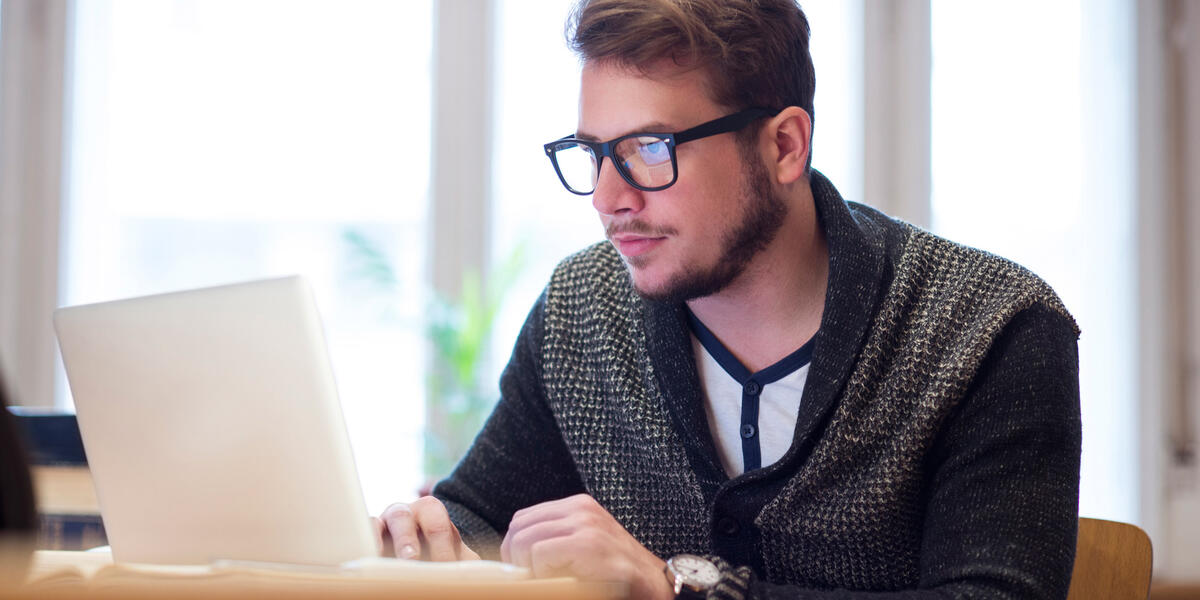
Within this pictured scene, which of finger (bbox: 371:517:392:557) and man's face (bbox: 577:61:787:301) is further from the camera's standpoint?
man's face (bbox: 577:61:787:301)

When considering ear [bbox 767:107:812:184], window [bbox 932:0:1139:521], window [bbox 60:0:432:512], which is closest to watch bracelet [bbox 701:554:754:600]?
ear [bbox 767:107:812:184]

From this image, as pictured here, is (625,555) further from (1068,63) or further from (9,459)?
(1068,63)

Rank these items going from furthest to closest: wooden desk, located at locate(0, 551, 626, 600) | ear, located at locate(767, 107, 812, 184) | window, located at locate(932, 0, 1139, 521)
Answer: window, located at locate(932, 0, 1139, 521), ear, located at locate(767, 107, 812, 184), wooden desk, located at locate(0, 551, 626, 600)

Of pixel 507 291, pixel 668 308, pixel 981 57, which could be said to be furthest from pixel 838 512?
pixel 981 57

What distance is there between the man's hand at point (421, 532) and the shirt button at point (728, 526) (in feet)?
1.02

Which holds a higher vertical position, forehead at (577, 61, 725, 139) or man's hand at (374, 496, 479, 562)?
forehead at (577, 61, 725, 139)

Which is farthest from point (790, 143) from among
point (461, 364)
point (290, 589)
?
point (461, 364)

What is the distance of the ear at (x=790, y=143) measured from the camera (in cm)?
133

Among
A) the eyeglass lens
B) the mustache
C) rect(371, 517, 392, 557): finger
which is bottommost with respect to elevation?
rect(371, 517, 392, 557): finger

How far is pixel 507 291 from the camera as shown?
3537 mm

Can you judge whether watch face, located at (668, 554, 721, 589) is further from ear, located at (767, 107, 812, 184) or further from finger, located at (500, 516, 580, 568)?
ear, located at (767, 107, 812, 184)

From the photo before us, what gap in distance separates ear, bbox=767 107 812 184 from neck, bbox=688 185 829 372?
0.05 m

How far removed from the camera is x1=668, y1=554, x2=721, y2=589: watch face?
2.88 feet

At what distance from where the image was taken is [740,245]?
128cm
